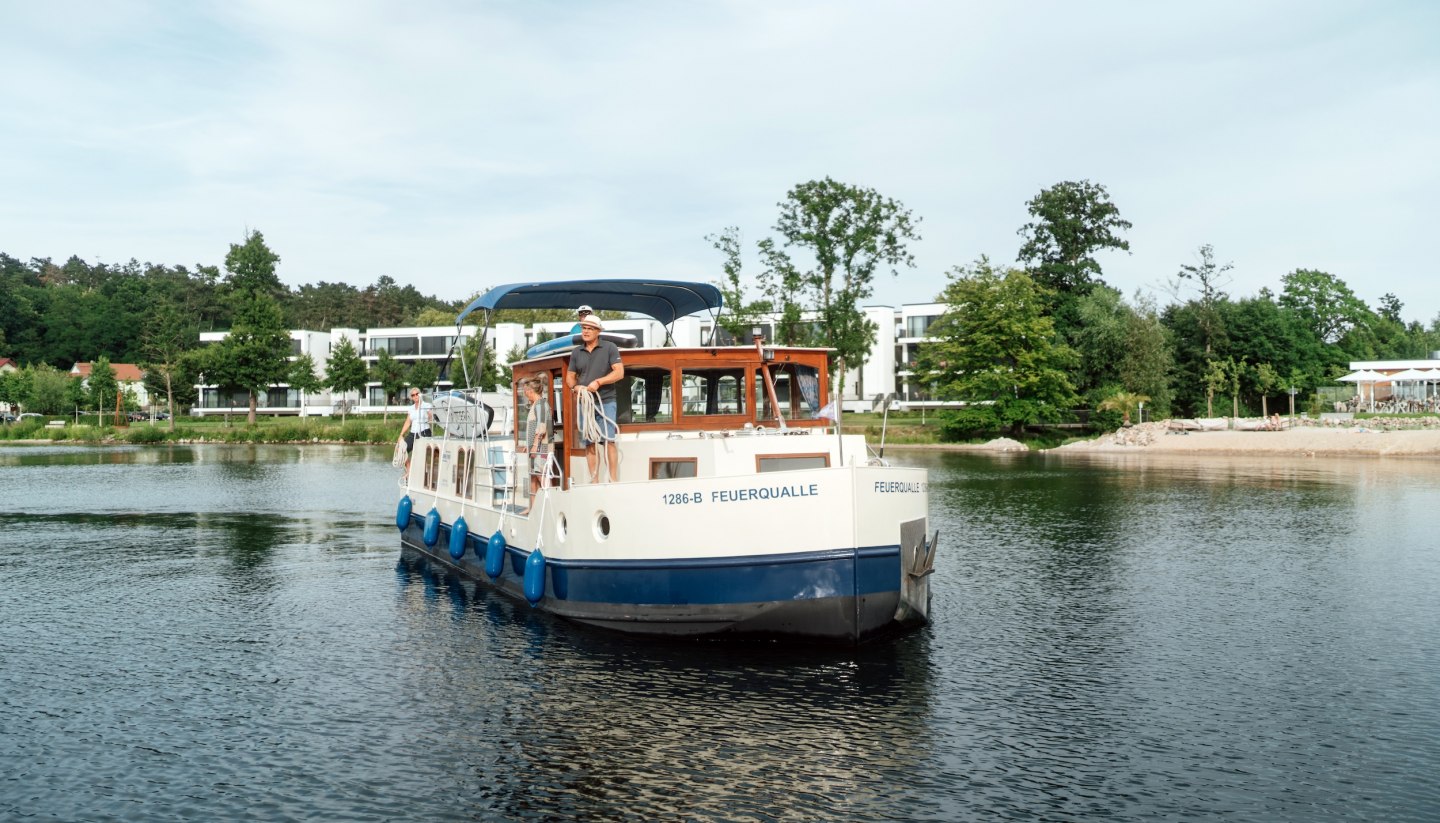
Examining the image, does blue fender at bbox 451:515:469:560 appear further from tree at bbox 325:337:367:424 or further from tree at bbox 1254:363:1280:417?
tree at bbox 325:337:367:424

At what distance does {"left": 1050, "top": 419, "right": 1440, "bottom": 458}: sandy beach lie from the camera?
208 feet

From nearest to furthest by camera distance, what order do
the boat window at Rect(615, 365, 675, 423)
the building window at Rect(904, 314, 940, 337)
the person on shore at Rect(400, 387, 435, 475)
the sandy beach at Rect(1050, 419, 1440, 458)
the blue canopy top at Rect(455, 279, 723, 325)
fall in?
the boat window at Rect(615, 365, 675, 423) → the blue canopy top at Rect(455, 279, 723, 325) → the person on shore at Rect(400, 387, 435, 475) → the sandy beach at Rect(1050, 419, 1440, 458) → the building window at Rect(904, 314, 940, 337)

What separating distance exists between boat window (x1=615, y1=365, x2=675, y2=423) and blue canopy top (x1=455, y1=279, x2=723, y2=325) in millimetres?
3101

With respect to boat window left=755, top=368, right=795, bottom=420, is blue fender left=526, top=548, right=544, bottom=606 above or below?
below

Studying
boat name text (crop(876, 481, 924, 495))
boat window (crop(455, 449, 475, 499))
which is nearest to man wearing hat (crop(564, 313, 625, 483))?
boat name text (crop(876, 481, 924, 495))

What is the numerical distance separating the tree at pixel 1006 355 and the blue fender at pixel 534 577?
63040mm

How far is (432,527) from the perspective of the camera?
21.8m

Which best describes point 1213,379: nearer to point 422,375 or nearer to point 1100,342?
point 1100,342

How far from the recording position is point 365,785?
9.95 m

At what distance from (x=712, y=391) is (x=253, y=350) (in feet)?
306

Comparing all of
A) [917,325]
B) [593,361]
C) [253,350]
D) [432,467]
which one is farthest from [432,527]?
[917,325]

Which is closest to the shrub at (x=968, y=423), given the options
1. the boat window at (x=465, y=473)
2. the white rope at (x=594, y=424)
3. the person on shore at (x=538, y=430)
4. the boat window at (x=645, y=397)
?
the boat window at (x=465, y=473)

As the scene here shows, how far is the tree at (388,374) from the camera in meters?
117

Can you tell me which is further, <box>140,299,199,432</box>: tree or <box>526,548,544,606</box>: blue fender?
<box>140,299,199,432</box>: tree
